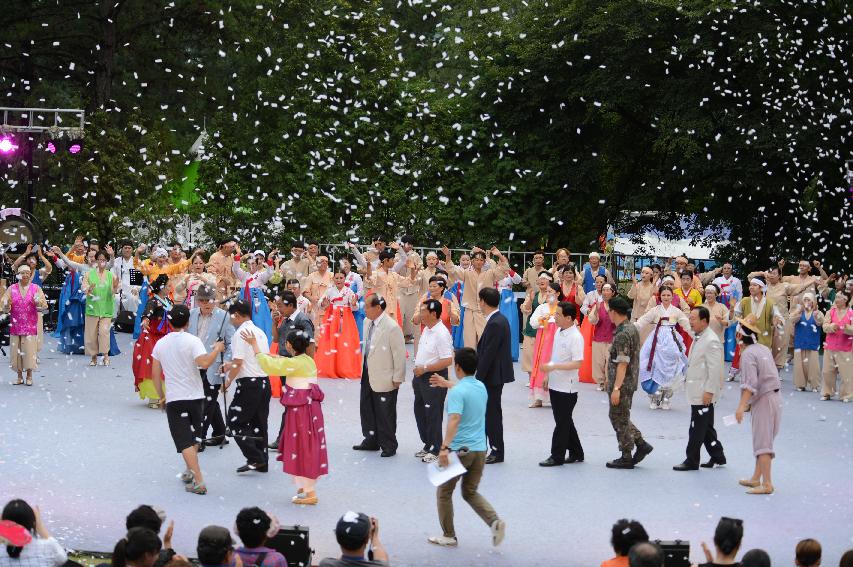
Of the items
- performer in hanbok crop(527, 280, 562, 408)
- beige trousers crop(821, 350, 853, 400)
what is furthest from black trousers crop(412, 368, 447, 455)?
beige trousers crop(821, 350, 853, 400)

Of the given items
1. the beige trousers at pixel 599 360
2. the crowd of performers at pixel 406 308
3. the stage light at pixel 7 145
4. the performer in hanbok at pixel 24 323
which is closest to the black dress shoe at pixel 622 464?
the crowd of performers at pixel 406 308

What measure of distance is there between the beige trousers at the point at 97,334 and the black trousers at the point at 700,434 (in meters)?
9.27

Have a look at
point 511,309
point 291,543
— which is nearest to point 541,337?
point 511,309

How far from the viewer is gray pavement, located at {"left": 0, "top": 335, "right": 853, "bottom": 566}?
8125 millimetres

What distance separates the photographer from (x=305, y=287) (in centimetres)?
1612

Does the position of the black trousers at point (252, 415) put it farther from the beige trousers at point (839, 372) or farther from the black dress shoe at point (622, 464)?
the beige trousers at point (839, 372)

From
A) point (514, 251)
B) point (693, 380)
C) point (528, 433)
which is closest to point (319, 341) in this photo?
point (528, 433)

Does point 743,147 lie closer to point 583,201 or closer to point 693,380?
point 583,201

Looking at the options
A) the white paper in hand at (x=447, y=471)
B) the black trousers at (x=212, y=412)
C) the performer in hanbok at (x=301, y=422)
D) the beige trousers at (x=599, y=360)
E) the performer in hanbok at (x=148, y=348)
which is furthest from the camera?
the beige trousers at (x=599, y=360)

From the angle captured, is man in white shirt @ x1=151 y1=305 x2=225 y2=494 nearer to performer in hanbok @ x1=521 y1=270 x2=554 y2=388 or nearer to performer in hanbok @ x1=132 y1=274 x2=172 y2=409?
performer in hanbok @ x1=132 y1=274 x2=172 y2=409

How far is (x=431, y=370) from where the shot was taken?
411 inches

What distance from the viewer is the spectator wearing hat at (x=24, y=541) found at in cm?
571

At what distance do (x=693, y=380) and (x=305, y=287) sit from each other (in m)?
7.01

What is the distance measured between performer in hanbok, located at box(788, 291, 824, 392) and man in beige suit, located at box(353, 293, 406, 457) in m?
7.26
